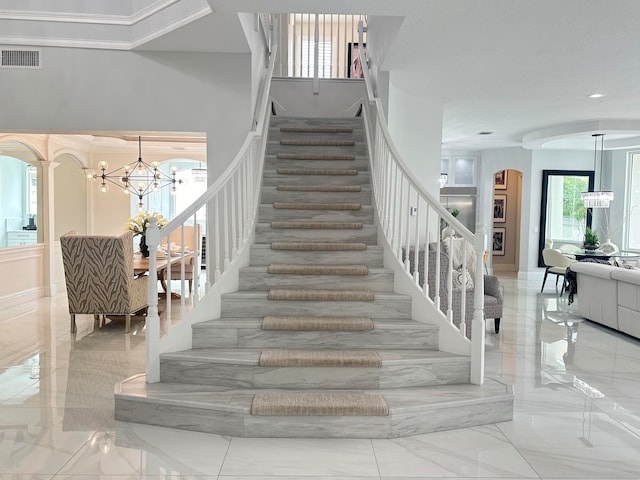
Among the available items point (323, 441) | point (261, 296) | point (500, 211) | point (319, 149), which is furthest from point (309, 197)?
point (500, 211)

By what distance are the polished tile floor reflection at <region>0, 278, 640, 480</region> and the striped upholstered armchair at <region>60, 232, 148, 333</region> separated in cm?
91

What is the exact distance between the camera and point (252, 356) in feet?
10.9

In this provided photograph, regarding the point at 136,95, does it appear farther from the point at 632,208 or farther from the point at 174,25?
the point at 632,208

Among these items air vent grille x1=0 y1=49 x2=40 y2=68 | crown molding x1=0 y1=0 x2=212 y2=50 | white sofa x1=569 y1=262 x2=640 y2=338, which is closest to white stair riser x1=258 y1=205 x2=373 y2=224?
crown molding x1=0 y1=0 x2=212 y2=50

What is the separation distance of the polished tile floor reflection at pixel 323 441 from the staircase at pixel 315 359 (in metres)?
0.11

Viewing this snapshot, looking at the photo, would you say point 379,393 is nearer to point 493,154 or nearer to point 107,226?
point 107,226

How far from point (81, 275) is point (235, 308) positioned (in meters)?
2.59

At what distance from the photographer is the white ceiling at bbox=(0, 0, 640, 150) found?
11.7ft

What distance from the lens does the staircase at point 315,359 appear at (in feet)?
9.59

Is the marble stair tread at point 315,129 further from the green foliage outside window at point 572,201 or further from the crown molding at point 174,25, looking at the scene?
the green foliage outside window at point 572,201

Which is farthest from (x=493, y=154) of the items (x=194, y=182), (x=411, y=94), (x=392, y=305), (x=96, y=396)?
(x=96, y=396)

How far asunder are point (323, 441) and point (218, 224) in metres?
2.37

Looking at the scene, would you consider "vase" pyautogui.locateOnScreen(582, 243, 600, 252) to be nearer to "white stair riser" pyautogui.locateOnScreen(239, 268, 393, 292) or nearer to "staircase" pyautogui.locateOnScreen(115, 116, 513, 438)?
"staircase" pyautogui.locateOnScreen(115, 116, 513, 438)

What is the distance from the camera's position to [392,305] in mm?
3811
